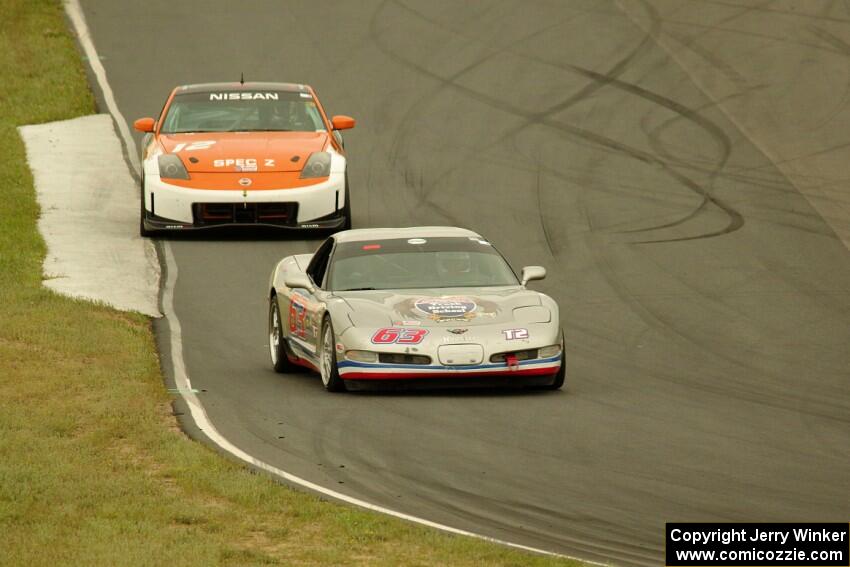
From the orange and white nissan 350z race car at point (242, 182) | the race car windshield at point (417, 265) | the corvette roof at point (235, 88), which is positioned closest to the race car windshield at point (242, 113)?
the corvette roof at point (235, 88)

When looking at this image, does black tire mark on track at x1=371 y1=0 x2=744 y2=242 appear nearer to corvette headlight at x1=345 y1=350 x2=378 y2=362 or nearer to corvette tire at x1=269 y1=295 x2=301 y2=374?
corvette tire at x1=269 y1=295 x2=301 y2=374

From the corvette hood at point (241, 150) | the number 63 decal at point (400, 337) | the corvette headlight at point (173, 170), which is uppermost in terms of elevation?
the number 63 decal at point (400, 337)

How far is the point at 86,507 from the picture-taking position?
9734 millimetres

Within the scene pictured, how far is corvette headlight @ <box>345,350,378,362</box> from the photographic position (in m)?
13.5

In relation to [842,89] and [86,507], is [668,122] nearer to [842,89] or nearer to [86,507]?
[842,89]

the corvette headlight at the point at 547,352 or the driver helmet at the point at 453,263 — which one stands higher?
the driver helmet at the point at 453,263

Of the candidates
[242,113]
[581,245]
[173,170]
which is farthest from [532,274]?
[242,113]

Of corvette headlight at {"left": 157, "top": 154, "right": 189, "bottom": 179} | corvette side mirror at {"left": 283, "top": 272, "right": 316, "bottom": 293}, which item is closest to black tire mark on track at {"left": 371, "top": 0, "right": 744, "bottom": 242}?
corvette headlight at {"left": 157, "top": 154, "right": 189, "bottom": 179}

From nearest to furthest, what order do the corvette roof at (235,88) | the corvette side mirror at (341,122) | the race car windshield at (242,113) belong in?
the race car windshield at (242,113) → the corvette side mirror at (341,122) → the corvette roof at (235,88)

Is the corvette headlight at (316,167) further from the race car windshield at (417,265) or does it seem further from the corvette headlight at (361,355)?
the corvette headlight at (361,355)

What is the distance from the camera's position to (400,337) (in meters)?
13.5

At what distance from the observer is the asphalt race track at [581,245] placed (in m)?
10.9

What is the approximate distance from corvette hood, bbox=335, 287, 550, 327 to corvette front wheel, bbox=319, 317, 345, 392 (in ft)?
0.79

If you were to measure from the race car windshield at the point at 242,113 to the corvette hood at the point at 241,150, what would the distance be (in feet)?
0.98
